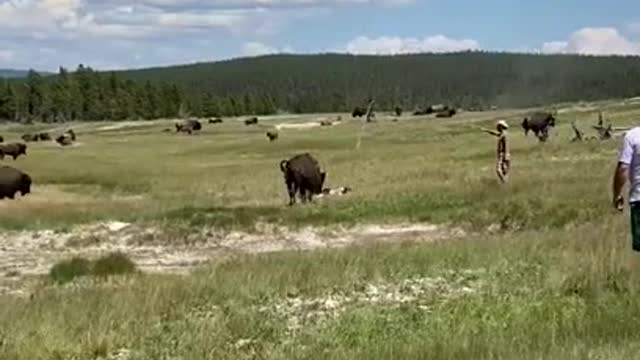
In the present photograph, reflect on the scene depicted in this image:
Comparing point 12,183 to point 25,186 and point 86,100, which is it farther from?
point 86,100

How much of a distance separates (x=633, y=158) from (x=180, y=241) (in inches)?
803

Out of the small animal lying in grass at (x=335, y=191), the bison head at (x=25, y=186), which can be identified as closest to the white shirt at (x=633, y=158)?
the small animal lying in grass at (x=335, y=191)

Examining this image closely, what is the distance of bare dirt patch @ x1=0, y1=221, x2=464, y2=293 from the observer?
96.0ft

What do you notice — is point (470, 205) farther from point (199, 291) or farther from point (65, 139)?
point (65, 139)

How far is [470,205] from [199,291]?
1870cm

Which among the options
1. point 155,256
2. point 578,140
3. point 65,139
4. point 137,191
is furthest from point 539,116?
point 65,139

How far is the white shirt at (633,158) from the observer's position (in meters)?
12.7

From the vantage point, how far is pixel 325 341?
11.7m

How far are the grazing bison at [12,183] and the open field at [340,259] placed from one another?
2013mm

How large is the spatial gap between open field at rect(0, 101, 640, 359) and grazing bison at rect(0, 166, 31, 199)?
2.01 m

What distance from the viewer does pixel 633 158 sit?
1269cm

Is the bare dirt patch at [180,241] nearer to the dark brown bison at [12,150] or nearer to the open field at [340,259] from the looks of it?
the open field at [340,259]

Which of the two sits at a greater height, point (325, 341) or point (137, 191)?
point (325, 341)

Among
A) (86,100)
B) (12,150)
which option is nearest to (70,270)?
(12,150)
